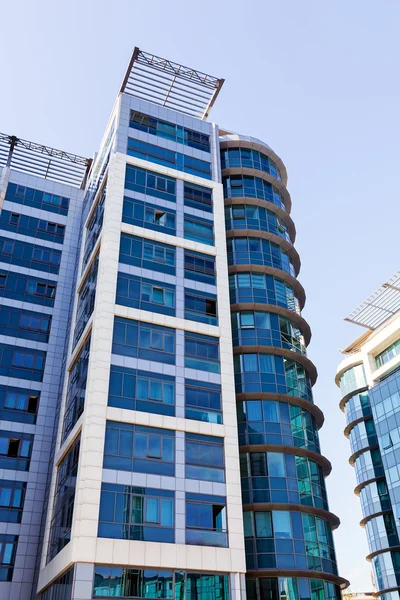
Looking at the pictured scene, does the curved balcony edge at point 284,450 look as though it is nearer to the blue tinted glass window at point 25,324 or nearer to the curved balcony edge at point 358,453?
the blue tinted glass window at point 25,324

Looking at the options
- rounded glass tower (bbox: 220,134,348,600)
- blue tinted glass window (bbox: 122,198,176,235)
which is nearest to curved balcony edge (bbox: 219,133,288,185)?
rounded glass tower (bbox: 220,134,348,600)

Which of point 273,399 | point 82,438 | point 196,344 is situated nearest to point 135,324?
point 196,344

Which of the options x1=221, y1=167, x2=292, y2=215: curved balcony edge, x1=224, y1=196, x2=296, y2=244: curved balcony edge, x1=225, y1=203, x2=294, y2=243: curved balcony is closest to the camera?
x1=225, y1=203, x2=294, y2=243: curved balcony

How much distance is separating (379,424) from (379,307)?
13088 mm

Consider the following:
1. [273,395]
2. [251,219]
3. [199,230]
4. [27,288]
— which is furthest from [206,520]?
[27,288]

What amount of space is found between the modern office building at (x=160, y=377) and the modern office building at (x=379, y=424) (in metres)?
19.0

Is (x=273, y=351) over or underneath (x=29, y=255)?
underneath

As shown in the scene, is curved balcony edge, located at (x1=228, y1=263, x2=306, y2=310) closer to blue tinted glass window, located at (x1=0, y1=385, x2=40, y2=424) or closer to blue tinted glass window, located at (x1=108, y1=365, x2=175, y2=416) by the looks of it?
blue tinted glass window, located at (x1=108, y1=365, x2=175, y2=416)

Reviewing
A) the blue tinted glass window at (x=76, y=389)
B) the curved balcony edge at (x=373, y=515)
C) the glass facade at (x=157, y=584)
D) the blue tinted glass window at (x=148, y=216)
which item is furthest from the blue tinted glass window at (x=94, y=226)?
the curved balcony edge at (x=373, y=515)

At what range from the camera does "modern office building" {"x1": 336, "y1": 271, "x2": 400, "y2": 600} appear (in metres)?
63.3

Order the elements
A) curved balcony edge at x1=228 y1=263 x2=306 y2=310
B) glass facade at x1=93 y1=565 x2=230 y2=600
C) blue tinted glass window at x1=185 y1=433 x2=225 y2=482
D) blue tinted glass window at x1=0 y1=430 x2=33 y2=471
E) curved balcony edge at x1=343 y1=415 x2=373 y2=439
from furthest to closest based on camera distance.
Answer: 1. curved balcony edge at x1=343 y1=415 x2=373 y2=439
2. curved balcony edge at x1=228 y1=263 x2=306 y2=310
3. blue tinted glass window at x1=0 y1=430 x2=33 y2=471
4. blue tinted glass window at x1=185 y1=433 x2=225 y2=482
5. glass facade at x1=93 y1=565 x2=230 y2=600

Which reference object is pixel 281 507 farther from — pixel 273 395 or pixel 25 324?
pixel 25 324

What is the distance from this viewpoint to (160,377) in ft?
127

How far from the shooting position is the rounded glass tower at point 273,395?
3781 cm
